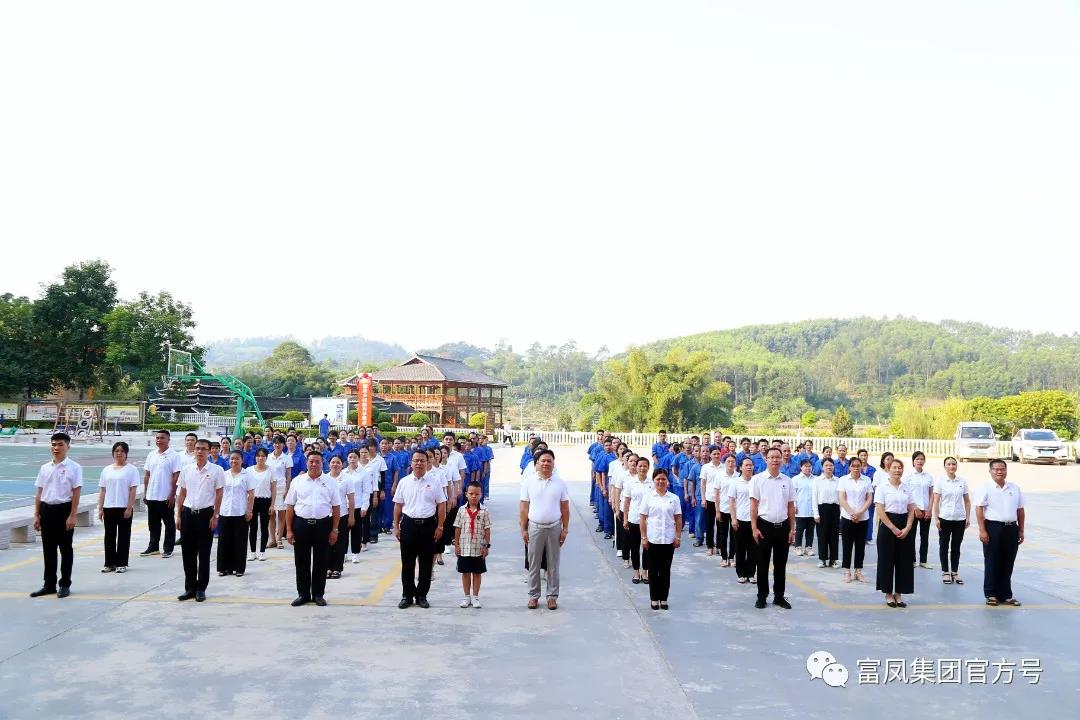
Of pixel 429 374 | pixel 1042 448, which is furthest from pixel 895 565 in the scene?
pixel 429 374

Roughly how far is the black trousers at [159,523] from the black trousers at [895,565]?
894 cm

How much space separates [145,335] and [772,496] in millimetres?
46978

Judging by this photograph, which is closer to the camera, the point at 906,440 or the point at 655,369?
the point at 906,440

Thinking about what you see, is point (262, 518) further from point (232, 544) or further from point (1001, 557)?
point (1001, 557)

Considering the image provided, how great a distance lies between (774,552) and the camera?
8547 mm

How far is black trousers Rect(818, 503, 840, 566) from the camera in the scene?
1100 cm

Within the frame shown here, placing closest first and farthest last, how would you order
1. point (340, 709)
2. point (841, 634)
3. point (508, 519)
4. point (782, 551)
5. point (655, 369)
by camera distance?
point (340, 709), point (841, 634), point (782, 551), point (508, 519), point (655, 369)

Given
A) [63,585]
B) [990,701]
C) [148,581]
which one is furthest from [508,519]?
[990,701]

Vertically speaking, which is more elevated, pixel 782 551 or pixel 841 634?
pixel 782 551

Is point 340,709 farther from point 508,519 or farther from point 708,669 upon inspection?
point 508,519

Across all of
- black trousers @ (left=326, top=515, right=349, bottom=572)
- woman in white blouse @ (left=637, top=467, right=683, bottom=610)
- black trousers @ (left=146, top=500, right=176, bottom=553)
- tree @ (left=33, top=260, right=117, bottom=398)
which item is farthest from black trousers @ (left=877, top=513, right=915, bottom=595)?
tree @ (left=33, top=260, right=117, bottom=398)

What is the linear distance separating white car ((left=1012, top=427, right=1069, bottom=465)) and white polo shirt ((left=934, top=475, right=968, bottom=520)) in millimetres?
29208

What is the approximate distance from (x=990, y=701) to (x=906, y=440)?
134ft

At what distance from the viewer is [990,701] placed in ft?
18.9
